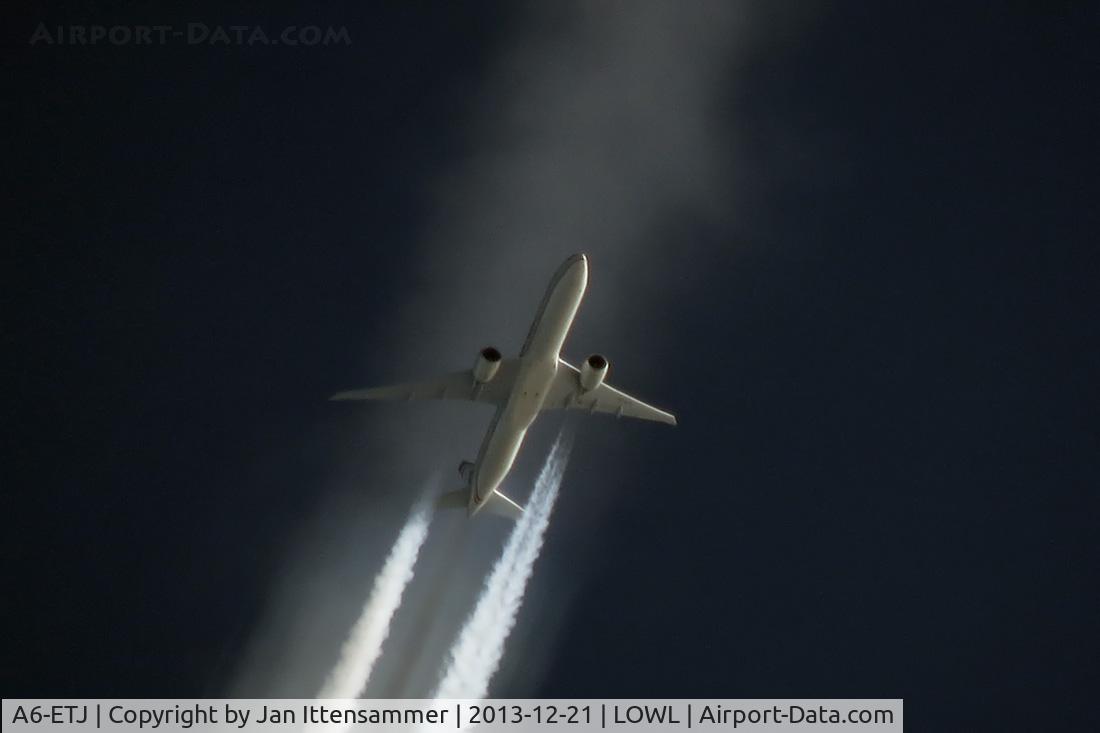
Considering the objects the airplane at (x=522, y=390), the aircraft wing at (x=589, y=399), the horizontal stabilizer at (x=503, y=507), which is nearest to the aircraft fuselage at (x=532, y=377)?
the airplane at (x=522, y=390)

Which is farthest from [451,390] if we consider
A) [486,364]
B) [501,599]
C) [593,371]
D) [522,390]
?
[501,599]

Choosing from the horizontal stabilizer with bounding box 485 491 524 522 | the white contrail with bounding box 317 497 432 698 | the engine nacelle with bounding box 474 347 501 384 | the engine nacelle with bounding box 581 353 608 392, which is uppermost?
the engine nacelle with bounding box 581 353 608 392

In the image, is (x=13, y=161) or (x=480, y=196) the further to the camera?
(x=13, y=161)

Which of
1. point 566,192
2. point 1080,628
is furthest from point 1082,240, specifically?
point 566,192

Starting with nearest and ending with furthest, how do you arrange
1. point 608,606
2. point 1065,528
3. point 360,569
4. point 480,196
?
point 360,569
point 608,606
point 480,196
point 1065,528

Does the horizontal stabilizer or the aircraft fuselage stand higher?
the aircraft fuselage

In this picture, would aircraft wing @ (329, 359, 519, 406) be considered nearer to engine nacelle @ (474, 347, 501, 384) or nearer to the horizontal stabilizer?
engine nacelle @ (474, 347, 501, 384)

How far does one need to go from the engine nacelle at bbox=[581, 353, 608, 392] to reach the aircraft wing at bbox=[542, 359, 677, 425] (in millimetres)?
946

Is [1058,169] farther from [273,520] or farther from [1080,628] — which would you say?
[273,520]

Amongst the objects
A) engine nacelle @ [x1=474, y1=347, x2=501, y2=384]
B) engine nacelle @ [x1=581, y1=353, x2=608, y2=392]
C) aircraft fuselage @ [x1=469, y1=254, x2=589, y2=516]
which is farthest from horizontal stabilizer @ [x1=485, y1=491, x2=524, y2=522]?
engine nacelle @ [x1=581, y1=353, x2=608, y2=392]

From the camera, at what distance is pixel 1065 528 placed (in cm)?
5991

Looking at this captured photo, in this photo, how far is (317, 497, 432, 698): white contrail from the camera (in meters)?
42.6

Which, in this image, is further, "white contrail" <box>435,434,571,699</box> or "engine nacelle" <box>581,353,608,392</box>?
"white contrail" <box>435,434,571,699</box>

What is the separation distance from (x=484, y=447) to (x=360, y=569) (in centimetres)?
1051
